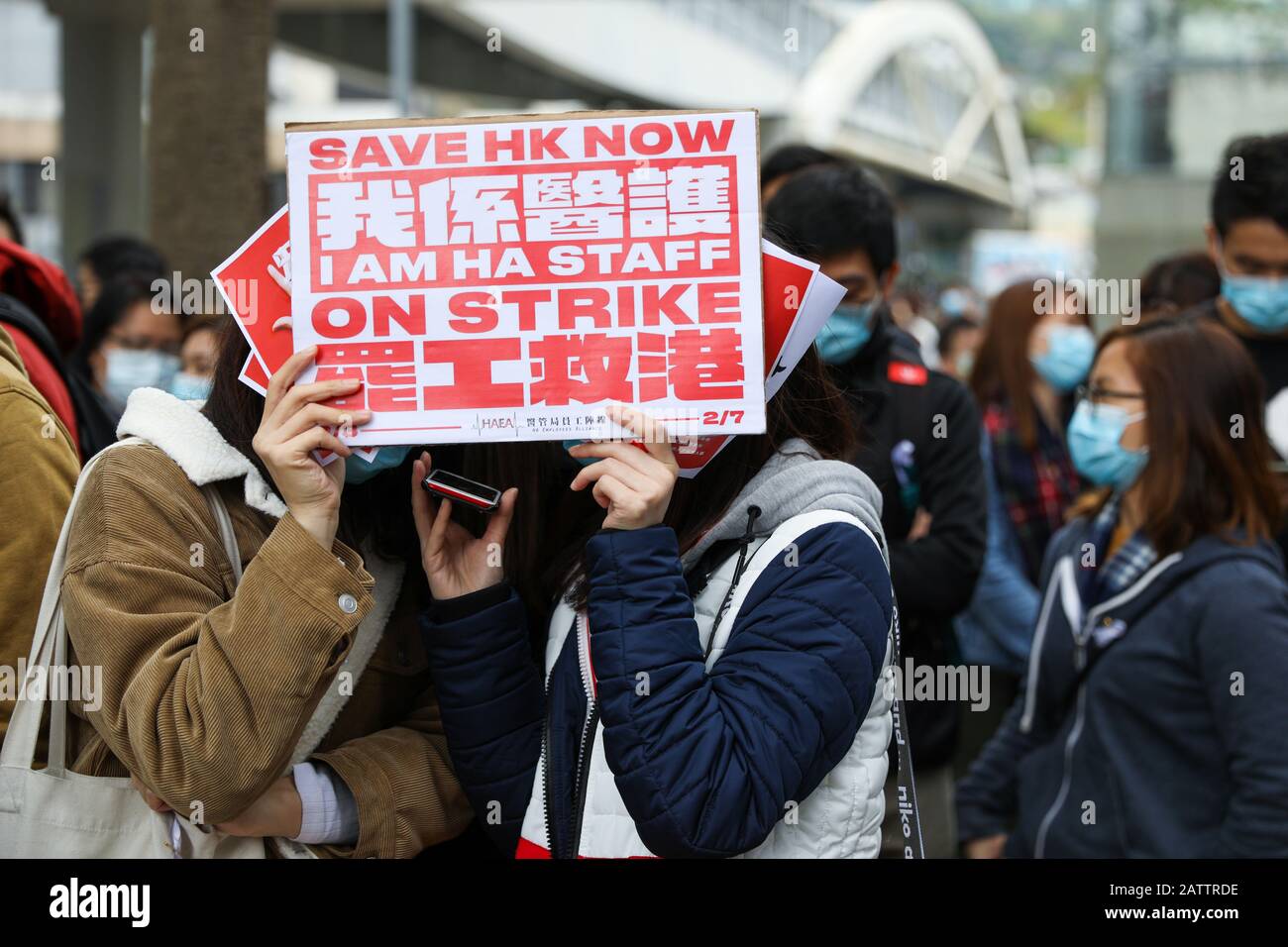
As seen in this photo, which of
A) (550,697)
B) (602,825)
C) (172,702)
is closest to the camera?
(172,702)

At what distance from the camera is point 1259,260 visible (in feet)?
13.6

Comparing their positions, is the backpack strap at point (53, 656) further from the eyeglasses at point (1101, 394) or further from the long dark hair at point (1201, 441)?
the eyeglasses at point (1101, 394)

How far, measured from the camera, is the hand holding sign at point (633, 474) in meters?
1.92

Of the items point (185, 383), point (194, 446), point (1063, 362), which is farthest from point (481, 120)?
point (1063, 362)

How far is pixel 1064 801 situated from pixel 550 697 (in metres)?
1.49

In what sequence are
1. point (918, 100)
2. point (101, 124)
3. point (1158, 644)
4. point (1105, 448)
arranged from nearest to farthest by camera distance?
point (1158, 644)
point (1105, 448)
point (101, 124)
point (918, 100)

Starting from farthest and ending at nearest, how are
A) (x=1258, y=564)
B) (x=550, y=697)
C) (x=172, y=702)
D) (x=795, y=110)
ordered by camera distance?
(x=795, y=110), (x=1258, y=564), (x=550, y=697), (x=172, y=702)

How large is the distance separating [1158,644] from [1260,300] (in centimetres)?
162

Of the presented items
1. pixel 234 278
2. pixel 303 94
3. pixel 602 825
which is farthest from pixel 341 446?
pixel 303 94

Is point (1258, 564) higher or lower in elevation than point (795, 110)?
lower

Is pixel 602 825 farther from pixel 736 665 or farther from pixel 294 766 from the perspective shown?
pixel 294 766

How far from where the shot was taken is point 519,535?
2262 mm

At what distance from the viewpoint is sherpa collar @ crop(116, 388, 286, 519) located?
1986mm
